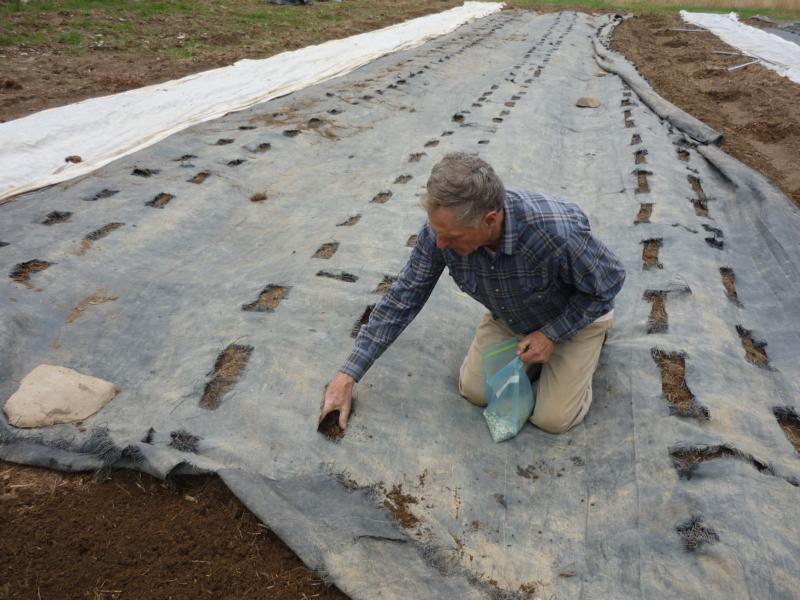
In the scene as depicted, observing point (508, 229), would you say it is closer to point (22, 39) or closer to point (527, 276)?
point (527, 276)

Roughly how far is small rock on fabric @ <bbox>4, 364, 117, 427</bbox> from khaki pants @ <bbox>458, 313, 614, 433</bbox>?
1475 millimetres

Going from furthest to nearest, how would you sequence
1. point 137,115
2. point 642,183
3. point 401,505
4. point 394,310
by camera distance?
1. point 137,115
2. point 642,183
3. point 394,310
4. point 401,505

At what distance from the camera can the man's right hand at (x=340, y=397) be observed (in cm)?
205

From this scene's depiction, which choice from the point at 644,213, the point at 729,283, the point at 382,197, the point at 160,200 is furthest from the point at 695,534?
the point at 160,200

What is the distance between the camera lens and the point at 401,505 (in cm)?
187

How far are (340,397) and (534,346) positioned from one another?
0.75 metres

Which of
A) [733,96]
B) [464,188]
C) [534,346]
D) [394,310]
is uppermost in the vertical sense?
[464,188]

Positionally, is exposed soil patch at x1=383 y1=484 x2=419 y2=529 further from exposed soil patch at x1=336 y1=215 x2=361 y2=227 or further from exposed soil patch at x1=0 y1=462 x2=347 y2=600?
exposed soil patch at x1=336 y1=215 x2=361 y2=227

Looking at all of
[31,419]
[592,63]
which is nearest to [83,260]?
[31,419]

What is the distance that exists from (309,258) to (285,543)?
1.76 m

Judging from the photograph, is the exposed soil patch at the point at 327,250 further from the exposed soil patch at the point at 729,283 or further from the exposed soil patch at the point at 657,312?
the exposed soil patch at the point at 729,283

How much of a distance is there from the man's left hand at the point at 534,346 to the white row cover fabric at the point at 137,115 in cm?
353

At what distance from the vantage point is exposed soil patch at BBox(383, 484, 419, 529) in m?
1.82

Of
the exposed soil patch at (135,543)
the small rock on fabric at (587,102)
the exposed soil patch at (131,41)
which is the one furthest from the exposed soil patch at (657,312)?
the exposed soil patch at (131,41)
